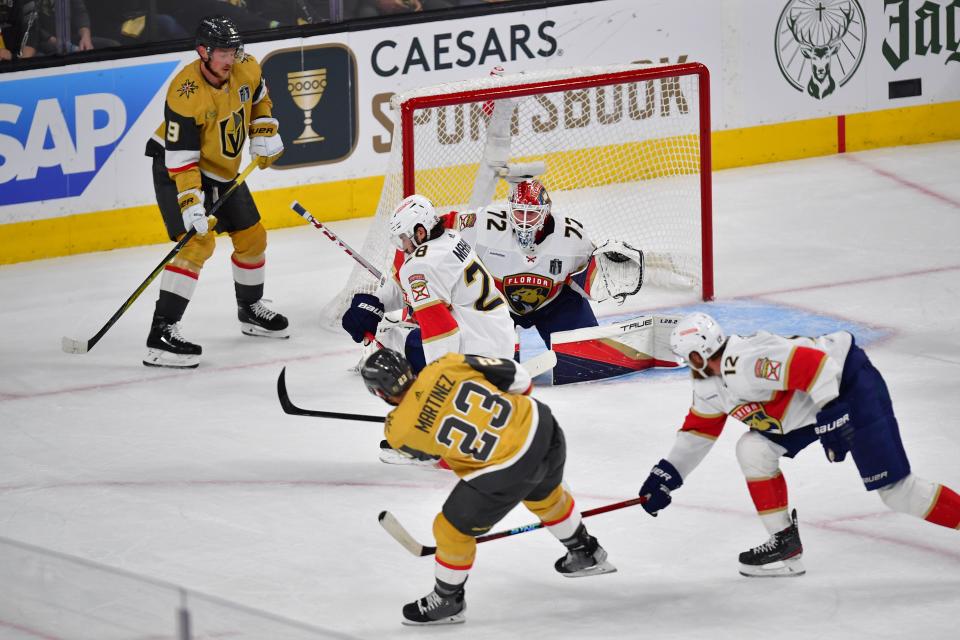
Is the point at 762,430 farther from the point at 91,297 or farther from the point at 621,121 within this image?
the point at 91,297

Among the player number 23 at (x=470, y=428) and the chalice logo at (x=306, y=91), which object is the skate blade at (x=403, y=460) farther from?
the chalice logo at (x=306, y=91)

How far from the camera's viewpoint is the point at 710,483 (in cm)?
515

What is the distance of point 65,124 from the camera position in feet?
26.1

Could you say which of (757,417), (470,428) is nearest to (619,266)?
(757,417)

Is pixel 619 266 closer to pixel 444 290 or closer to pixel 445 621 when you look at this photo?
pixel 444 290

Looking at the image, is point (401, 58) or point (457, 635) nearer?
point (457, 635)

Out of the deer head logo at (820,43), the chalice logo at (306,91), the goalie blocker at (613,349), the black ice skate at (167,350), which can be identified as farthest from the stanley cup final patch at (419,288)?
the deer head logo at (820,43)

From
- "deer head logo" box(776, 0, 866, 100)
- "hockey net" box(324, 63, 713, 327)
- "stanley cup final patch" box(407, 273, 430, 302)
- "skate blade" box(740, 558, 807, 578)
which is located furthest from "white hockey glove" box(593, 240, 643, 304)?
"deer head logo" box(776, 0, 866, 100)

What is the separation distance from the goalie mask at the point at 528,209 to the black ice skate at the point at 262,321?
147 cm

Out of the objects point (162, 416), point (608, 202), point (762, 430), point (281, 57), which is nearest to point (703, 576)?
point (762, 430)

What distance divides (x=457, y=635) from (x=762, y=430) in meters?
0.97

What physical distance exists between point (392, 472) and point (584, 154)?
123 inches

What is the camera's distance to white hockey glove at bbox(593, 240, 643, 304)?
6.07m

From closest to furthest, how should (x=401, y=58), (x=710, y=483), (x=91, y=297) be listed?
1. (x=710, y=483)
2. (x=91, y=297)
3. (x=401, y=58)
